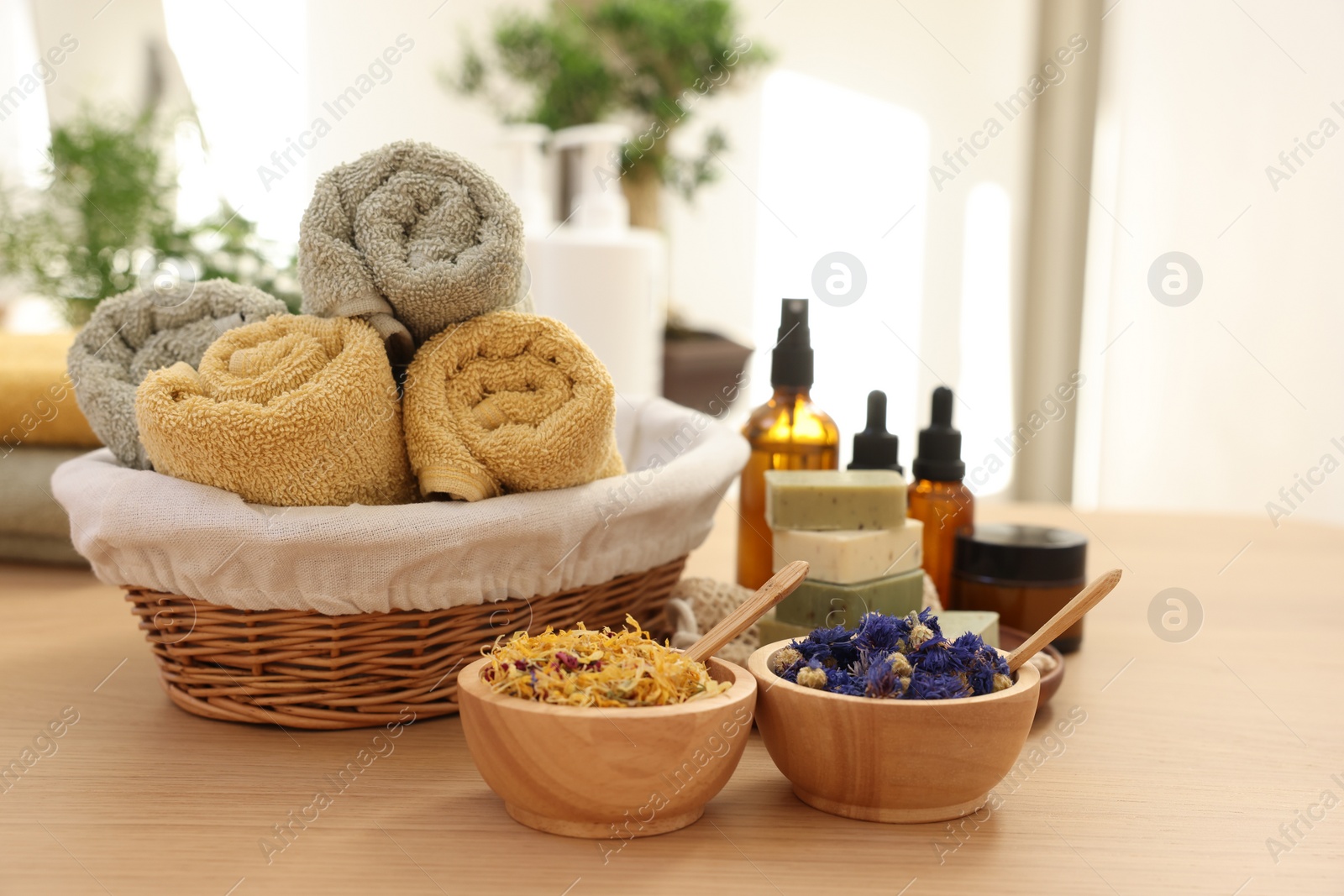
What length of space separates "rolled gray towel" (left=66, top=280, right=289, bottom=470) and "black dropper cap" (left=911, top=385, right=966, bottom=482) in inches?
16.9

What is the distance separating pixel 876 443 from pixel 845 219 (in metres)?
1.43

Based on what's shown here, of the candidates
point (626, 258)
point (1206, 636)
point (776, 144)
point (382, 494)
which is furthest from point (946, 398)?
point (776, 144)

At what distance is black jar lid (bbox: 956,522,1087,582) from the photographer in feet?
2.34

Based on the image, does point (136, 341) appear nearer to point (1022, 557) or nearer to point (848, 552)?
point (848, 552)

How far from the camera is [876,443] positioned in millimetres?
741

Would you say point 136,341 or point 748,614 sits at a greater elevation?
point 136,341

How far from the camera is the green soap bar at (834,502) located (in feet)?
2.06

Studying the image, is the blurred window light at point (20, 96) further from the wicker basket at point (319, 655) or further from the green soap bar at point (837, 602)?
the green soap bar at point (837, 602)

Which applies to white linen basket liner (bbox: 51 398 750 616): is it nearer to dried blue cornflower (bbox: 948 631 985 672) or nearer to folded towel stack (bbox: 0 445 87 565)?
dried blue cornflower (bbox: 948 631 985 672)

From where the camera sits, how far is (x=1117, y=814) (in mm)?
500

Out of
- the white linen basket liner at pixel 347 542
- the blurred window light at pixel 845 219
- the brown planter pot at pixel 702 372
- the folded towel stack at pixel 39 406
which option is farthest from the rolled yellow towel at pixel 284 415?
the blurred window light at pixel 845 219

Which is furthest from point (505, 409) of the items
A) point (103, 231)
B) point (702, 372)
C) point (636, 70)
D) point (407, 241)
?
point (636, 70)

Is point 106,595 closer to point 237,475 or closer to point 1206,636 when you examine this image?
point 237,475

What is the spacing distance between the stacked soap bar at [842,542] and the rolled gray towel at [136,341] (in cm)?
32
